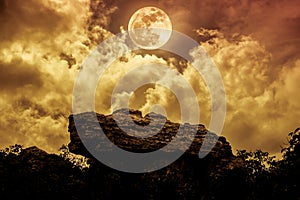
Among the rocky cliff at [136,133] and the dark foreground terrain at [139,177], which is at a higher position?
the rocky cliff at [136,133]

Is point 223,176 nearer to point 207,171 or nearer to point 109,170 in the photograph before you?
point 207,171

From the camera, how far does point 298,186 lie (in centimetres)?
3334

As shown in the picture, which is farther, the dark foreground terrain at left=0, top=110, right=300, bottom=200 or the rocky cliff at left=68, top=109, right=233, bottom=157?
the rocky cliff at left=68, top=109, right=233, bottom=157

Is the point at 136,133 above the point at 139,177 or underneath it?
above

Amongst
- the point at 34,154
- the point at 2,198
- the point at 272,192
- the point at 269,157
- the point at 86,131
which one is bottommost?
the point at 2,198

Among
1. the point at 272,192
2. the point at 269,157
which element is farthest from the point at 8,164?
the point at 269,157

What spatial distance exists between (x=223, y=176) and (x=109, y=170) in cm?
1142

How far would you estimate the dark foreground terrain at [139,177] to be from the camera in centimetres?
3672

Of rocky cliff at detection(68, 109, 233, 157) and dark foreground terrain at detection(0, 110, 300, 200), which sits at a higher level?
rocky cliff at detection(68, 109, 233, 157)

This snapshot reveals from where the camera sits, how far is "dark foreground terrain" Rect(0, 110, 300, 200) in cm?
3672

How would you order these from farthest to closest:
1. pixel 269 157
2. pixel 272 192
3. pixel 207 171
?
pixel 269 157 → pixel 207 171 → pixel 272 192

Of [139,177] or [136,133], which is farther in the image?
[136,133]

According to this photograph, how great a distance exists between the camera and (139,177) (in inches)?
1529

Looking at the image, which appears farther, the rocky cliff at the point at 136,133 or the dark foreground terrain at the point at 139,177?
the rocky cliff at the point at 136,133
